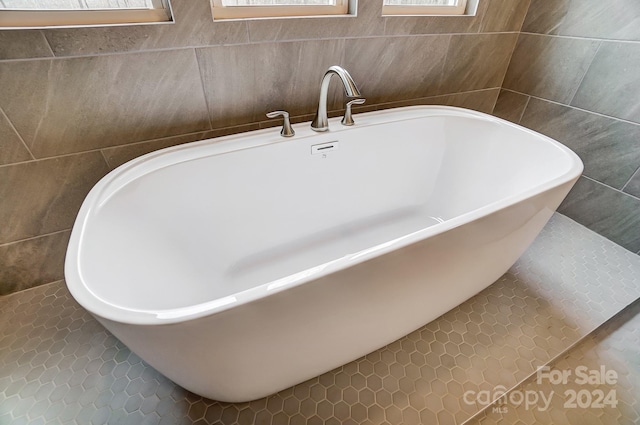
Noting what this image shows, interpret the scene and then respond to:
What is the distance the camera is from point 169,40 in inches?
38.6

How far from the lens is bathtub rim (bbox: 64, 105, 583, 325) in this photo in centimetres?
52

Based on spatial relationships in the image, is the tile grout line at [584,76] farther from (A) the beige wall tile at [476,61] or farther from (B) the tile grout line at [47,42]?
(B) the tile grout line at [47,42]

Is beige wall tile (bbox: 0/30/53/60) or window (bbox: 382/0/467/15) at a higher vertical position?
window (bbox: 382/0/467/15)

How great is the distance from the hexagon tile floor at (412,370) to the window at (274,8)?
1284mm

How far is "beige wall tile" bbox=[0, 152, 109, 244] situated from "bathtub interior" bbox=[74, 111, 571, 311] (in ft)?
1.02

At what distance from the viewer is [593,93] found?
1396 millimetres

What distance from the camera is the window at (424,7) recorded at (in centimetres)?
135

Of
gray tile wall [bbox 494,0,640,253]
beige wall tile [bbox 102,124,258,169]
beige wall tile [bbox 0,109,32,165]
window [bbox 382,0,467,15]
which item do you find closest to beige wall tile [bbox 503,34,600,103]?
gray tile wall [bbox 494,0,640,253]

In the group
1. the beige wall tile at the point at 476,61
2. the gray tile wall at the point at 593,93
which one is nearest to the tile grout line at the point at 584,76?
the gray tile wall at the point at 593,93

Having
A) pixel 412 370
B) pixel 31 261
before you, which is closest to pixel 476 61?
pixel 412 370

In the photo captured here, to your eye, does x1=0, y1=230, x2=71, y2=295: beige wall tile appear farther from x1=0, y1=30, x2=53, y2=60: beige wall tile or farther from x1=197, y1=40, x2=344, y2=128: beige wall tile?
x1=197, y1=40, x2=344, y2=128: beige wall tile

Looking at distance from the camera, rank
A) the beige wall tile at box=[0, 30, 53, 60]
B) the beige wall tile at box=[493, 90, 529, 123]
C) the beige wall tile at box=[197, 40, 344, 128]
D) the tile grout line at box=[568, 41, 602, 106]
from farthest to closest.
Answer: the beige wall tile at box=[493, 90, 529, 123], the tile grout line at box=[568, 41, 602, 106], the beige wall tile at box=[197, 40, 344, 128], the beige wall tile at box=[0, 30, 53, 60]

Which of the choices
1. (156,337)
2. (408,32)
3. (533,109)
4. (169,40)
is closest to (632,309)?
(533,109)

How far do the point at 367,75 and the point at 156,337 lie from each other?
1.31 metres
